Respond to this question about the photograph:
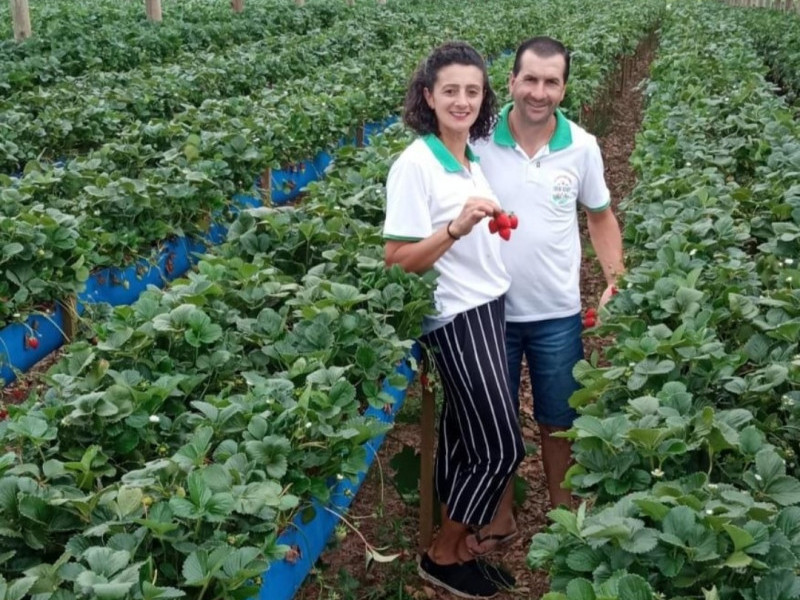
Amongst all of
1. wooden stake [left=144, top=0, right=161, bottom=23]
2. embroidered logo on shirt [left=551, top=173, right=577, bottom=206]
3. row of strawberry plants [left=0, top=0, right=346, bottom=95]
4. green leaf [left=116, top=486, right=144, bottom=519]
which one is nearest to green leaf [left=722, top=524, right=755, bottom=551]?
green leaf [left=116, top=486, right=144, bottom=519]

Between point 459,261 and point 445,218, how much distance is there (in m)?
0.18

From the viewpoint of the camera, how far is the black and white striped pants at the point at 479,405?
3049mm

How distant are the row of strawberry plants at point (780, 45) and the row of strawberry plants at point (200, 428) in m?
11.2

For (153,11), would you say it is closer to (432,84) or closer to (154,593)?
(432,84)

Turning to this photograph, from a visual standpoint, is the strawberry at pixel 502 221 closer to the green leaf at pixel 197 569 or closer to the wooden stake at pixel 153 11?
the green leaf at pixel 197 569

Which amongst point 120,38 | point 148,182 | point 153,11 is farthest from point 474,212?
point 153,11

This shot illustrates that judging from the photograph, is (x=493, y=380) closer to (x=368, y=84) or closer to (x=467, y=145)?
(x=467, y=145)

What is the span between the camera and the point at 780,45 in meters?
15.4

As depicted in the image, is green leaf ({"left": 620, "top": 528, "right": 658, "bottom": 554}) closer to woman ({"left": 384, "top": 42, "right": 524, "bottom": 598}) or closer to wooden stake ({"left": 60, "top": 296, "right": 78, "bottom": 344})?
woman ({"left": 384, "top": 42, "right": 524, "bottom": 598})

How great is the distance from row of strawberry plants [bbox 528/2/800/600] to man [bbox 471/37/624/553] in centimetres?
33

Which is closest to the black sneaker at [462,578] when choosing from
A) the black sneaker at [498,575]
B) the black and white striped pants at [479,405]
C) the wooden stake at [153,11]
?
the black sneaker at [498,575]

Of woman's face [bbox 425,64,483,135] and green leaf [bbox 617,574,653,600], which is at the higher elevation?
woman's face [bbox 425,64,483,135]

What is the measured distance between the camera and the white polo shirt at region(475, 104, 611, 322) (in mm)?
3303

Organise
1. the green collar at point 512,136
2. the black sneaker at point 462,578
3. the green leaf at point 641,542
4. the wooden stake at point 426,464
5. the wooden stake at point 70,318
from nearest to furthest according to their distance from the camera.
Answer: the green leaf at point 641,542 → the green collar at point 512,136 → the black sneaker at point 462,578 → the wooden stake at point 426,464 → the wooden stake at point 70,318
